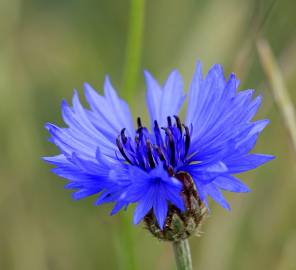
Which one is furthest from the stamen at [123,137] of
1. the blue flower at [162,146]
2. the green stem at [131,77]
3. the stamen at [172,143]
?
the green stem at [131,77]

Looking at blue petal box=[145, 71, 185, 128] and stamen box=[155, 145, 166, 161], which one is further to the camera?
blue petal box=[145, 71, 185, 128]

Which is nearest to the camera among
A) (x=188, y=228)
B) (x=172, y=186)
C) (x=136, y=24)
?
(x=172, y=186)

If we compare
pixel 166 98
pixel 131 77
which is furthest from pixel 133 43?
pixel 166 98

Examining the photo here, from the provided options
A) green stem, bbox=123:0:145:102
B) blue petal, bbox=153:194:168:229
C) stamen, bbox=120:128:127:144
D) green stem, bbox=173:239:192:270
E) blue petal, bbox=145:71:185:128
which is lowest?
green stem, bbox=173:239:192:270

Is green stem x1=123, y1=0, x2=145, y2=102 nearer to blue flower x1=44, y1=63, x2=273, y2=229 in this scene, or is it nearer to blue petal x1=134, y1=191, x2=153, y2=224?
blue flower x1=44, y1=63, x2=273, y2=229

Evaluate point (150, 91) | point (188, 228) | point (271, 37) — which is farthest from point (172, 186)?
point (271, 37)

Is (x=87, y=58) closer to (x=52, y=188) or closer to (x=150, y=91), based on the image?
(x=52, y=188)

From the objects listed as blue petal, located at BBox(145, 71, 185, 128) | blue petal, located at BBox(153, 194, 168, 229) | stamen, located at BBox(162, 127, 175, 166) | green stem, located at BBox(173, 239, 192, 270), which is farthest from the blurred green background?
blue petal, located at BBox(153, 194, 168, 229)
